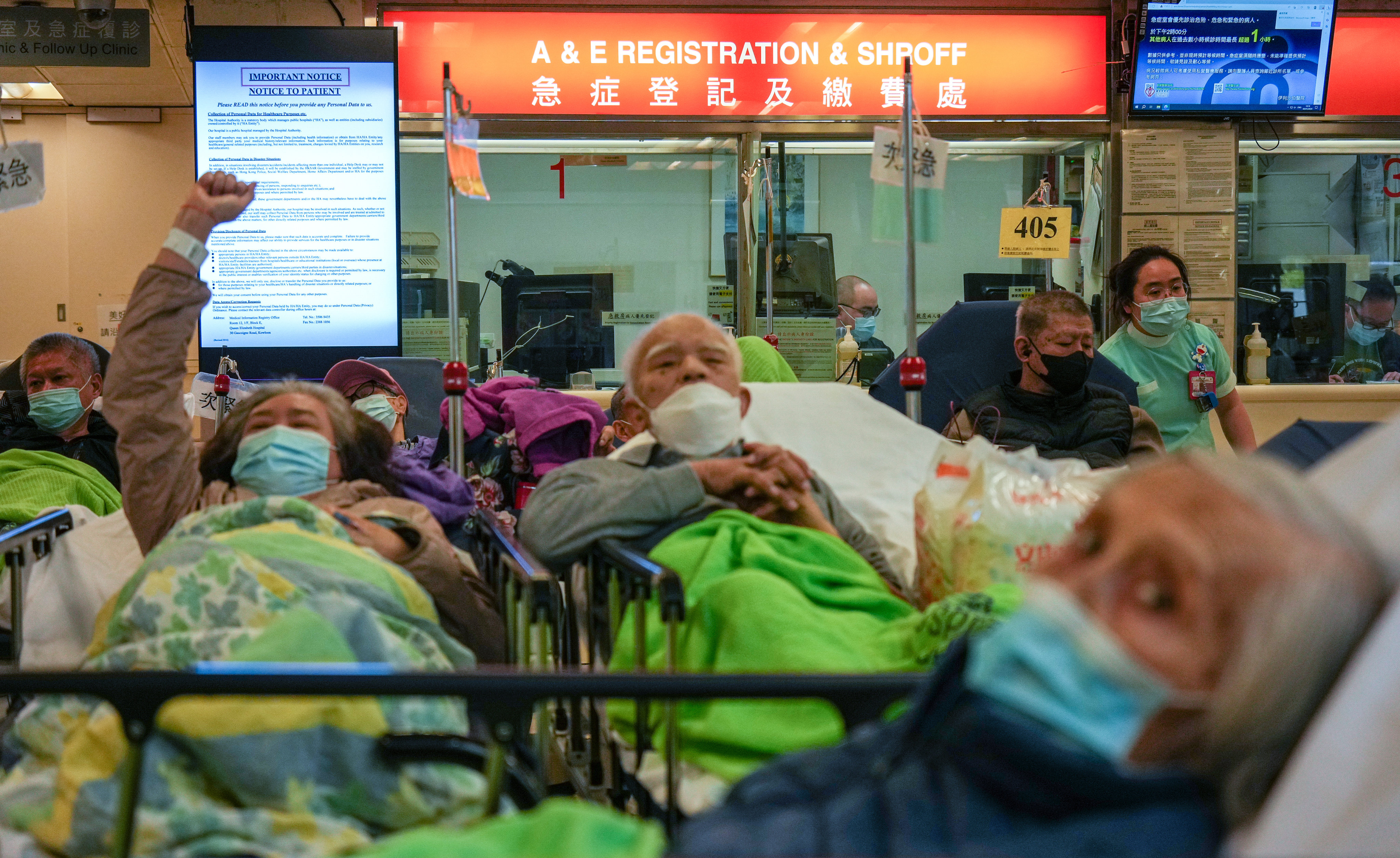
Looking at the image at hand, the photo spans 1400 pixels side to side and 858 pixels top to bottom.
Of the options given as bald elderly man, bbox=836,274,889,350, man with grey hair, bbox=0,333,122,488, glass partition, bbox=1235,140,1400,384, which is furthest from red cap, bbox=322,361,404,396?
glass partition, bbox=1235,140,1400,384

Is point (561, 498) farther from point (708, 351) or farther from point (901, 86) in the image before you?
point (901, 86)

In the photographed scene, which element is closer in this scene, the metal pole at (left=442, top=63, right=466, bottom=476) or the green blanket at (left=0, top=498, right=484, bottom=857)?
the green blanket at (left=0, top=498, right=484, bottom=857)

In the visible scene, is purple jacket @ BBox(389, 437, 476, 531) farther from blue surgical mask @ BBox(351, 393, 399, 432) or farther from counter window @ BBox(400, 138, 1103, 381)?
counter window @ BBox(400, 138, 1103, 381)

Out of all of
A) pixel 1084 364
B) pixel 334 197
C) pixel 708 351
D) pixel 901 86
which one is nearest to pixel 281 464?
pixel 708 351

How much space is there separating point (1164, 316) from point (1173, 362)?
0.17 metres

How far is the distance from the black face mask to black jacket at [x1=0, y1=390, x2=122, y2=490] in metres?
2.78

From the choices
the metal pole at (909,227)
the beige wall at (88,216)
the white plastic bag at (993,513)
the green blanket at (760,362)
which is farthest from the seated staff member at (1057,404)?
the beige wall at (88,216)

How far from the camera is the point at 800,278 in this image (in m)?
6.46

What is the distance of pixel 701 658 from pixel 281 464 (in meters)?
1.01

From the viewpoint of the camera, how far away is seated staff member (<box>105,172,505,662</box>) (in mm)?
2205

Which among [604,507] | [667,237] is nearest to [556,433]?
[604,507]

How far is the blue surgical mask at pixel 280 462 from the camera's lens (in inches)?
92.4

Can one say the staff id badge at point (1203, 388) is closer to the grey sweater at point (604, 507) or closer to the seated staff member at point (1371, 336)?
the grey sweater at point (604, 507)

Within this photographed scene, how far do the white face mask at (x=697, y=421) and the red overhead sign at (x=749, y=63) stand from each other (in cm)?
399
